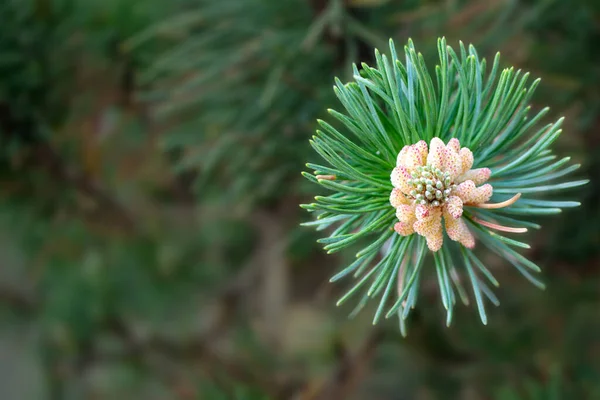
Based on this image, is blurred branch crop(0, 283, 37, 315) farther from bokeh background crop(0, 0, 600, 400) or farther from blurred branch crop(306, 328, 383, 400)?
blurred branch crop(306, 328, 383, 400)

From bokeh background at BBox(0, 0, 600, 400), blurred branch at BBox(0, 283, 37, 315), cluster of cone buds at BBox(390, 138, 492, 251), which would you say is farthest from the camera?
blurred branch at BBox(0, 283, 37, 315)

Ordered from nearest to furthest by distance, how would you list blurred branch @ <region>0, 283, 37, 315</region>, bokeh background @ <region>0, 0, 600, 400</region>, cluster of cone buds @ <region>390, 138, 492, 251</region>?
cluster of cone buds @ <region>390, 138, 492, 251</region>
bokeh background @ <region>0, 0, 600, 400</region>
blurred branch @ <region>0, 283, 37, 315</region>

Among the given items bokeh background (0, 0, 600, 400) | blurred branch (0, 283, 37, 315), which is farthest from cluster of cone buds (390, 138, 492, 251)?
blurred branch (0, 283, 37, 315)

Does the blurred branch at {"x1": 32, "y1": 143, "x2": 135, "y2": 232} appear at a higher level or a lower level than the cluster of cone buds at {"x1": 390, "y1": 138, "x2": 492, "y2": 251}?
higher

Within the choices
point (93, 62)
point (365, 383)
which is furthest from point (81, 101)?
point (365, 383)

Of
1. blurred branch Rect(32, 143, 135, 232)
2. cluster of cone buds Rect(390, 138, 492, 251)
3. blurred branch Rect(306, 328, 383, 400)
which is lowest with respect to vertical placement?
blurred branch Rect(306, 328, 383, 400)

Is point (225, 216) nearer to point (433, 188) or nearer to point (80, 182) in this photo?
point (80, 182)

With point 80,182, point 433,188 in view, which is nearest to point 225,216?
point 80,182
